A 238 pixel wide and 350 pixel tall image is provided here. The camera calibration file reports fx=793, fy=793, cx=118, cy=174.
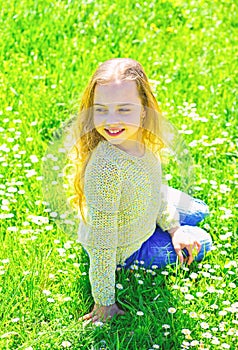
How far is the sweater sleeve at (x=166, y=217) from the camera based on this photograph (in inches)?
120

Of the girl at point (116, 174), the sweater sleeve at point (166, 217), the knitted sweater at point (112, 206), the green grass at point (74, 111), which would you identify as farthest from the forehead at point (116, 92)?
the green grass at point (74, 111)

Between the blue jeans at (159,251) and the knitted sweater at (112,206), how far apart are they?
0.11 meters

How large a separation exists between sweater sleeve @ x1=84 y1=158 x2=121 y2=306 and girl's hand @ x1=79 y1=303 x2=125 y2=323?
3 cm

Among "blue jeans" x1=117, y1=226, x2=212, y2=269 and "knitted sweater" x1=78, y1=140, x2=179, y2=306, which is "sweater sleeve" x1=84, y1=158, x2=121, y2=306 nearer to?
"knitted sweater" x1=78, y1=140, x2=179, y2=306

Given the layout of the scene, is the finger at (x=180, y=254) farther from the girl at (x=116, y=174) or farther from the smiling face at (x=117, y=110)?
the smiling face at (x=117, y=110)

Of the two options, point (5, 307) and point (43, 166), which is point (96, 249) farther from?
point (43, 166)

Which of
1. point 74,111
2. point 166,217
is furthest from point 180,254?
point 74,111

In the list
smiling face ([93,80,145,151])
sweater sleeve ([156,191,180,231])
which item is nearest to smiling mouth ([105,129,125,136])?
smiling face ([93,80,145,151])

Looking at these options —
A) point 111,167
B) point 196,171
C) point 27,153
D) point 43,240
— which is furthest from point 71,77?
point 111,167

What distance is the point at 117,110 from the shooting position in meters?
2.61

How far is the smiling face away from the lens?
2605 millimetres

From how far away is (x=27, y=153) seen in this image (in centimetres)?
363

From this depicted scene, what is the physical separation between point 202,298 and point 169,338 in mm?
250

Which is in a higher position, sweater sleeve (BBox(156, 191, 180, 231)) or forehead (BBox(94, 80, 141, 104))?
forehead (BBox(94, 80, 141, 104))
